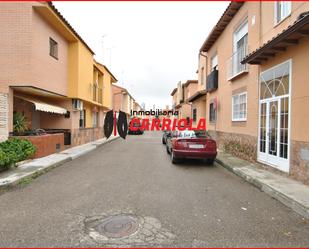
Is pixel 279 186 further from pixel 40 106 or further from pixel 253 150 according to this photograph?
pixel 40 106

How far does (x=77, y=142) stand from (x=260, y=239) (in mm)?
13445

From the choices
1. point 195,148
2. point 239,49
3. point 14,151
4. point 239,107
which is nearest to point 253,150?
point 195,148

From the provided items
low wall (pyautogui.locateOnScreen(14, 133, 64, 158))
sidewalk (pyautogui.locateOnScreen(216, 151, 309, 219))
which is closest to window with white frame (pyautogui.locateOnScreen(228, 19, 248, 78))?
sidewalk (pyautogui.locateOnScreen(216, 151, 309, 219))

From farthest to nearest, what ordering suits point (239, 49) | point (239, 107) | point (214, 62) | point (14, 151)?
point (214, 62) → point (239, 49) → point (239, 107) → point (14, 151)

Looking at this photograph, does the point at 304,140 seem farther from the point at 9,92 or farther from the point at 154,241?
the point at 9,92

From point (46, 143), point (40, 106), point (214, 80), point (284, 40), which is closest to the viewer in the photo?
point (284, 40)

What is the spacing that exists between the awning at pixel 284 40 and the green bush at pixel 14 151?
8420 mm

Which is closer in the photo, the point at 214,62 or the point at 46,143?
the point at 46,143

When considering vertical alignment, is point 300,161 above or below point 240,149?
above

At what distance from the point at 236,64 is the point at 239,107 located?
6.93 feet

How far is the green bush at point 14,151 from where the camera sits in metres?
7.09

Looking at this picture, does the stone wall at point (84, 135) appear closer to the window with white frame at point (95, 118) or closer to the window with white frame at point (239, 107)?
the window with white frame at point (95, 118)

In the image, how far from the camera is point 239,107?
10.8 meters

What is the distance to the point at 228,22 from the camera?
12273mm
